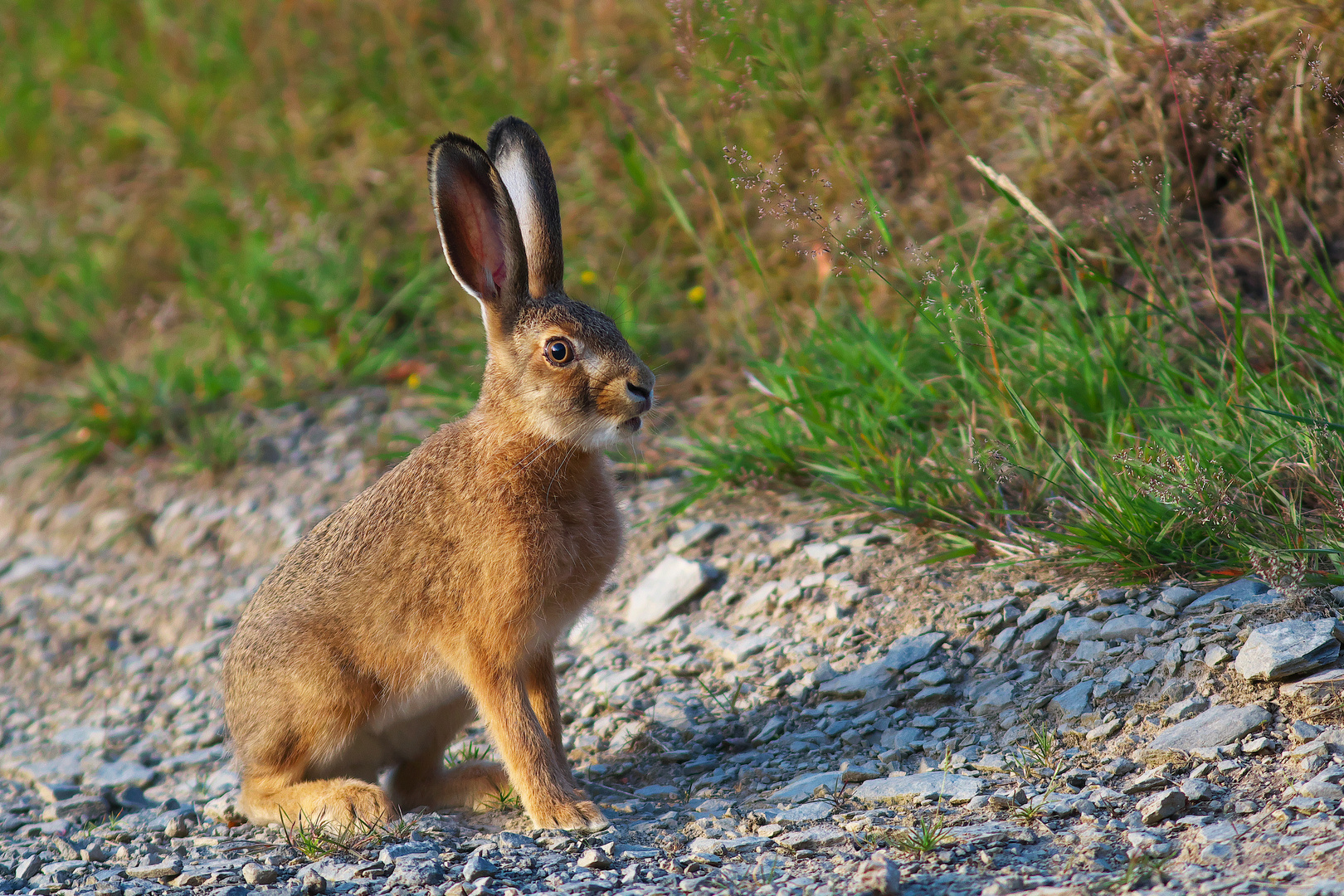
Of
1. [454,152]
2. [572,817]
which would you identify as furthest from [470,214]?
[572,817]

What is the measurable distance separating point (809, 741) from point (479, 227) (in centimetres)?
219

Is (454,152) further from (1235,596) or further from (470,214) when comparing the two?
(1235,596)

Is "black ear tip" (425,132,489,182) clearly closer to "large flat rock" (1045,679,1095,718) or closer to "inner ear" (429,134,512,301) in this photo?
"inner ear" (429,134,512,301)

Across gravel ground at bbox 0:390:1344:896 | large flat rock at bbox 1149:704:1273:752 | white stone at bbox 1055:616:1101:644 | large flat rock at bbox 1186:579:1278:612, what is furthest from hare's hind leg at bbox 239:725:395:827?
large flat rock at bbox 1186:579:1278:612

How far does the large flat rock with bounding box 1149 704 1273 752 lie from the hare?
70.9 inches

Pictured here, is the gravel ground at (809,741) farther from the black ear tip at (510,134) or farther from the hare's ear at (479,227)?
the black ear tip at (510,134)

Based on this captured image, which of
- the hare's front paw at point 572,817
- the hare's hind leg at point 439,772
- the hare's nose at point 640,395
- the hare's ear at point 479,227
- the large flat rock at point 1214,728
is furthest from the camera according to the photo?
the hare's hind leg at point 439,772

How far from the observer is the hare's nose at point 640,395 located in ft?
13.8

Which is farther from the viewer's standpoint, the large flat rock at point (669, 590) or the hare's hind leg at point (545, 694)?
the large flat rock at point (669, 590)

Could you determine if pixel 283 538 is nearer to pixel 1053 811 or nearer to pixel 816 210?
pixel 816 210

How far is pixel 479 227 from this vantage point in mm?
4434

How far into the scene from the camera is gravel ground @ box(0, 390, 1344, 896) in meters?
3.47

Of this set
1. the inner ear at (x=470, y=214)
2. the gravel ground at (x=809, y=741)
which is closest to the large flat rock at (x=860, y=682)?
the gravel ground at (x=809, y=741)

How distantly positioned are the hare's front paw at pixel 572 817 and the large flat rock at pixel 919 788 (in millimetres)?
838
